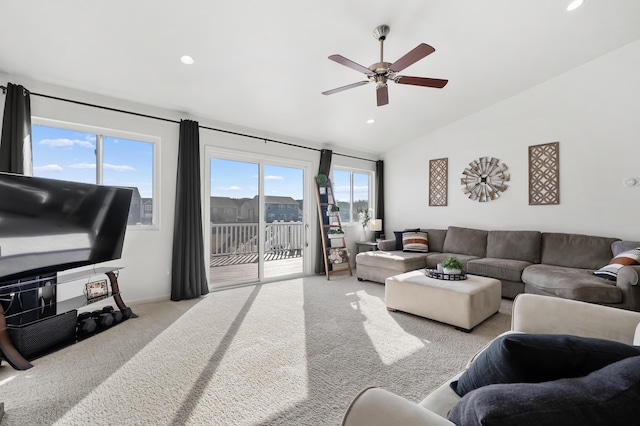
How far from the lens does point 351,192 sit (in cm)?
644

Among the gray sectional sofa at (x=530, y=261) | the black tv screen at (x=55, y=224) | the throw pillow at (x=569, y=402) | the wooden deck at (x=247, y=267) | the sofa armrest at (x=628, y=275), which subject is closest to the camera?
the throw pillow at (x=569, y=402)

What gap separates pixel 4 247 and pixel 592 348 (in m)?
3.56

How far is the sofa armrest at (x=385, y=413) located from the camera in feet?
2.60

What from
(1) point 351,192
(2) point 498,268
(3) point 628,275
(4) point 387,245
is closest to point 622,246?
(3) point 628,275

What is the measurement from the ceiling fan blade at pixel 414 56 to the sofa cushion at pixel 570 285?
109 inches

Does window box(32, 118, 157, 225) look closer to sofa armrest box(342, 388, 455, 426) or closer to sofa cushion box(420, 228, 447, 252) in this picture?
sofa armrest box(342, 388, 455, 426)

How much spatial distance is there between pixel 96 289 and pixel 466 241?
17.1 feet

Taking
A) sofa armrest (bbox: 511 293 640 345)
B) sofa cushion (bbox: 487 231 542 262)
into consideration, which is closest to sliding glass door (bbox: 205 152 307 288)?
sofa cushion (bbox: 487 231 542 262)

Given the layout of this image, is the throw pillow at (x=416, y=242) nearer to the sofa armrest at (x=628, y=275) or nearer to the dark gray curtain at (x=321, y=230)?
the dark gray curtain at (x=321, y=230)

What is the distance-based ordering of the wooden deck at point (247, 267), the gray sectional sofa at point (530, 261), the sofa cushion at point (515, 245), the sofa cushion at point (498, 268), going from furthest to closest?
the wooden deck at point (247, 267), the sofa cushion at point (515, 245), the sofa cushion at point (498, 268), the gray sectional sofa at point (530, 261)

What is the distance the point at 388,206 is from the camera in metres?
6.57

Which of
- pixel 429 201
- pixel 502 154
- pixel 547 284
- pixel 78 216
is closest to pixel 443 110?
pixel 502 154

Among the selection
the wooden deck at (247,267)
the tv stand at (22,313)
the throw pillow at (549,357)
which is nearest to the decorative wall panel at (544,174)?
the wooden deck at (247,267)

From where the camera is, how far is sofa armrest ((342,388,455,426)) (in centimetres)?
79
